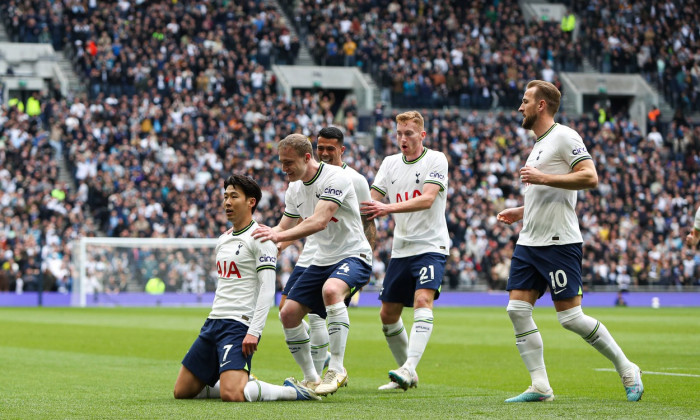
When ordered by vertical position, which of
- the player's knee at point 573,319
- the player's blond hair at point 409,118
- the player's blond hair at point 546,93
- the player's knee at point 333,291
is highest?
the player's blond hair at point 546,93

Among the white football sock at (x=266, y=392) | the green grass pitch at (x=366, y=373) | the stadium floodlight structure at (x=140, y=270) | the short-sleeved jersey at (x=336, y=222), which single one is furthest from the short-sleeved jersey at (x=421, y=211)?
the stadium floodlight structure at (x=140, y=270)

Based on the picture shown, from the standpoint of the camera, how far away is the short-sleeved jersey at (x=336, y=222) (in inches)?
364

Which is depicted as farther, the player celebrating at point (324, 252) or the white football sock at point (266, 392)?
the player celebrating at point (324, 252)

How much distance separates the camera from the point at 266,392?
8398 millimetres

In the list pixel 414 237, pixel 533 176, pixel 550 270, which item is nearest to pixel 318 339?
pixel 414 237

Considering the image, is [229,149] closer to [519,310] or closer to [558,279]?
[519,310]

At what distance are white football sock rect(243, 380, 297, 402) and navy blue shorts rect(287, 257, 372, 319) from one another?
0.91m

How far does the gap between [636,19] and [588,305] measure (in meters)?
18.5

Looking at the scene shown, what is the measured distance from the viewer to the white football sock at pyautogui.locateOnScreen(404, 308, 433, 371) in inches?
366

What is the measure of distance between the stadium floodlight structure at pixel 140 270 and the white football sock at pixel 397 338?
2253 cm

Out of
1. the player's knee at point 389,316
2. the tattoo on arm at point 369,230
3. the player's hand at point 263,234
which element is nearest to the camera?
the player's hand at point 263,234

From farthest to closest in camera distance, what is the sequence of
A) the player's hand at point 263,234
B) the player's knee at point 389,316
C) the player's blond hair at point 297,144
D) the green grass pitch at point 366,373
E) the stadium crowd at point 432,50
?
the stadium crowd at point 432,50, the player's knee at point 389,316, the player's blond hair at point 297,144, the player's hand at point 263,234, the green grass pitch at point 366,373

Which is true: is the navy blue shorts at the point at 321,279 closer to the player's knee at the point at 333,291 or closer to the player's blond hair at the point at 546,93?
the player's knee at the point at 333,291

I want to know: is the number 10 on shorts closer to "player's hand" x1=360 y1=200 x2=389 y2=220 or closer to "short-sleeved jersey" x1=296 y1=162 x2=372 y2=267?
"player's hand" x1=360 y1=200 x2=389 y2=220
